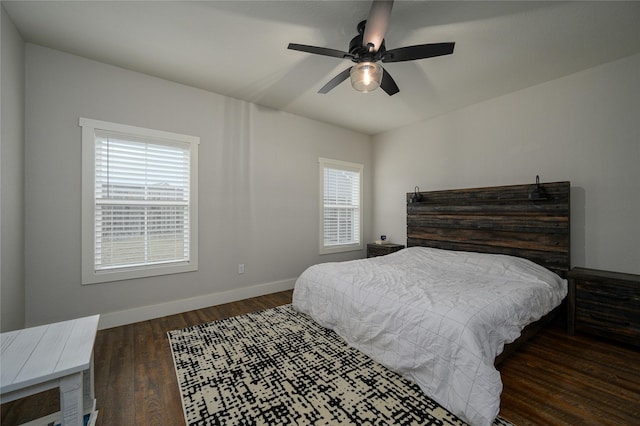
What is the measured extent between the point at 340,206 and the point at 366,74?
2.92 metres

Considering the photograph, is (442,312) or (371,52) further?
(371,52)

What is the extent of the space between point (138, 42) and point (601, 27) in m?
4.05

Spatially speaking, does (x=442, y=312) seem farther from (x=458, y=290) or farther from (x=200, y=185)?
(x=200, y=185)

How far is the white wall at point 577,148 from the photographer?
2641 millimetres

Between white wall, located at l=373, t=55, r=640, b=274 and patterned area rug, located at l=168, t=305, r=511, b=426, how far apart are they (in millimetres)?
2513

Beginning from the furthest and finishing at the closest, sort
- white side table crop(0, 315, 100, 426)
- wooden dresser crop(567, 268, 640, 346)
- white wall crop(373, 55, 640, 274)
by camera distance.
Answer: white wall crop(373, 55, 640, 274)
wooden dresser crop(567, 268, 640, 346)
white side table crop(0, 315, 100, 426)

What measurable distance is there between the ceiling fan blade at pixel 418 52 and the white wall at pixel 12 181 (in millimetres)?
2947

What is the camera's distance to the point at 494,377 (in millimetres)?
1494

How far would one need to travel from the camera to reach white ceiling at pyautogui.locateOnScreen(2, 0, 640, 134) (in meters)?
2.02

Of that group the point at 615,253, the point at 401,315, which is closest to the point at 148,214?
the point at 401,315

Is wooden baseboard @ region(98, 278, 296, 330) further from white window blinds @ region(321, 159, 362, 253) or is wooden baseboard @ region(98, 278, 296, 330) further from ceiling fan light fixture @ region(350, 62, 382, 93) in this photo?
ceiling fan light fixture @ region(350, 62, 382, 93)

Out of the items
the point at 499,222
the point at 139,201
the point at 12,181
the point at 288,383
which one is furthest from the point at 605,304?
the point at 12,181

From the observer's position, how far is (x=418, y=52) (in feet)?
6.53

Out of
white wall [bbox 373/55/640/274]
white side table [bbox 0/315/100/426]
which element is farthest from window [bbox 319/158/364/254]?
white side table [bbox 0/315/100/426]
